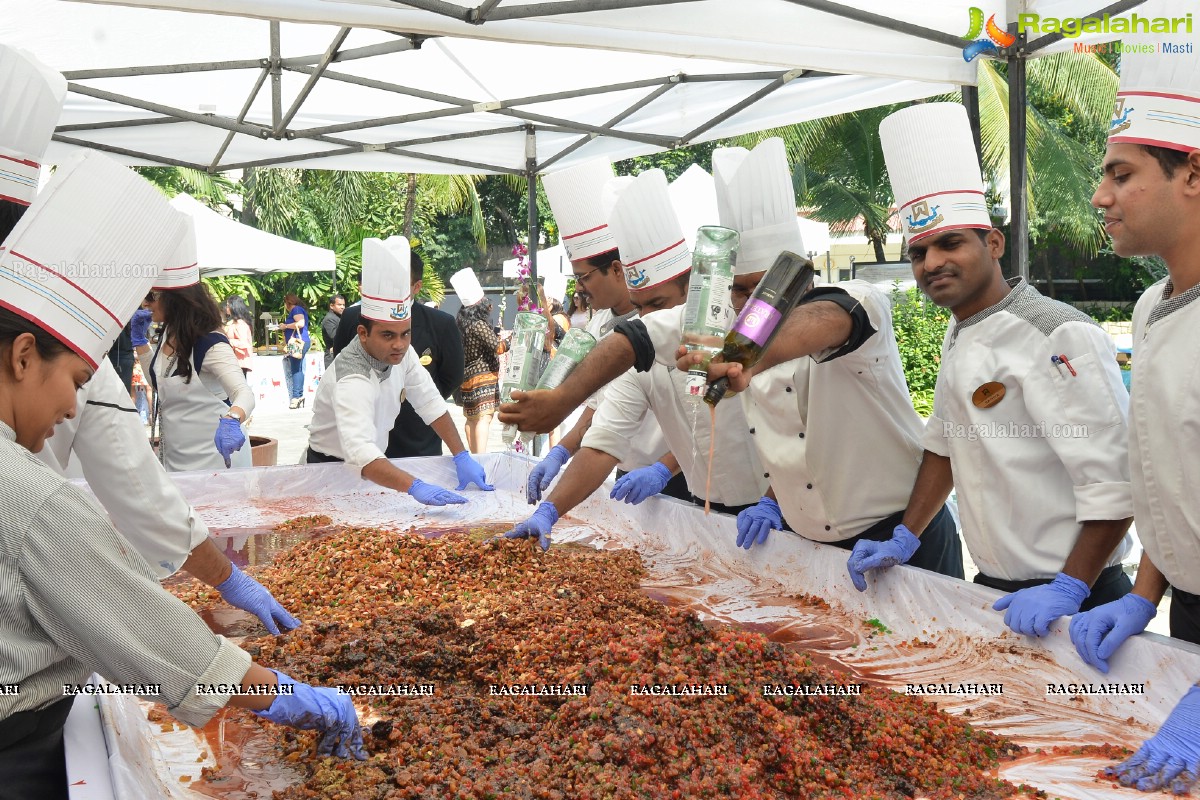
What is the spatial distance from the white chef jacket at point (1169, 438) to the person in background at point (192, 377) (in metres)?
3.35

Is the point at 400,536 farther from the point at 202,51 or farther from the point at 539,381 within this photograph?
the point at 202,51

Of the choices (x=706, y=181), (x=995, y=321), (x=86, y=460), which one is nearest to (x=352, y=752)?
(x=86, y=460)

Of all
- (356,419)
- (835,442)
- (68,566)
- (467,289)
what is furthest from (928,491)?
(467,289)

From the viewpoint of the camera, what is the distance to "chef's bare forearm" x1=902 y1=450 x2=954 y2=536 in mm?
2254

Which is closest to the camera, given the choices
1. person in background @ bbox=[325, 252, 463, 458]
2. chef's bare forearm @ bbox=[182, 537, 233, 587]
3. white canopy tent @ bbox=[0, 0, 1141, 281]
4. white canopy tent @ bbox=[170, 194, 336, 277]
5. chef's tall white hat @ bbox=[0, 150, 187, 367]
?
chef's tall white hat @ bbox=[0, 150, 187, 367]

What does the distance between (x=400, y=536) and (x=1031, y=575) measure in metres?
1.88

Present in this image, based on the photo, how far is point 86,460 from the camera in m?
2.05

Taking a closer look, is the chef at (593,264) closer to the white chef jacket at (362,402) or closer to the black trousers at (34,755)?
the white chef jacket at (362,402)

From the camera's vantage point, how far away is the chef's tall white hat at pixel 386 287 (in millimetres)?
3781

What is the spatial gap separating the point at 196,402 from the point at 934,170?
3.26 m

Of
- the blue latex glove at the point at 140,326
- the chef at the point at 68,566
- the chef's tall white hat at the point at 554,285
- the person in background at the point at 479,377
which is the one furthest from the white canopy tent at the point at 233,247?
the chef at the point at 68,566

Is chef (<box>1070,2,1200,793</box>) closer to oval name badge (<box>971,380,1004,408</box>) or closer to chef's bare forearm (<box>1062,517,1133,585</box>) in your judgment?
chef's bare forearm (<box>1062,517,1133,585</box>)

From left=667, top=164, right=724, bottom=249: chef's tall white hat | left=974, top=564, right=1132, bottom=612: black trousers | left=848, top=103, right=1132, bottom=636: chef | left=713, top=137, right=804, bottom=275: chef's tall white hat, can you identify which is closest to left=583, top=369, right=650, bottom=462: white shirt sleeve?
left=713, top=137, right=804, bottom=275: chef's tall white hat

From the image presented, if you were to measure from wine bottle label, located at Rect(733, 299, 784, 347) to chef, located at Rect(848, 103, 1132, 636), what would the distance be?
0.67 metres
